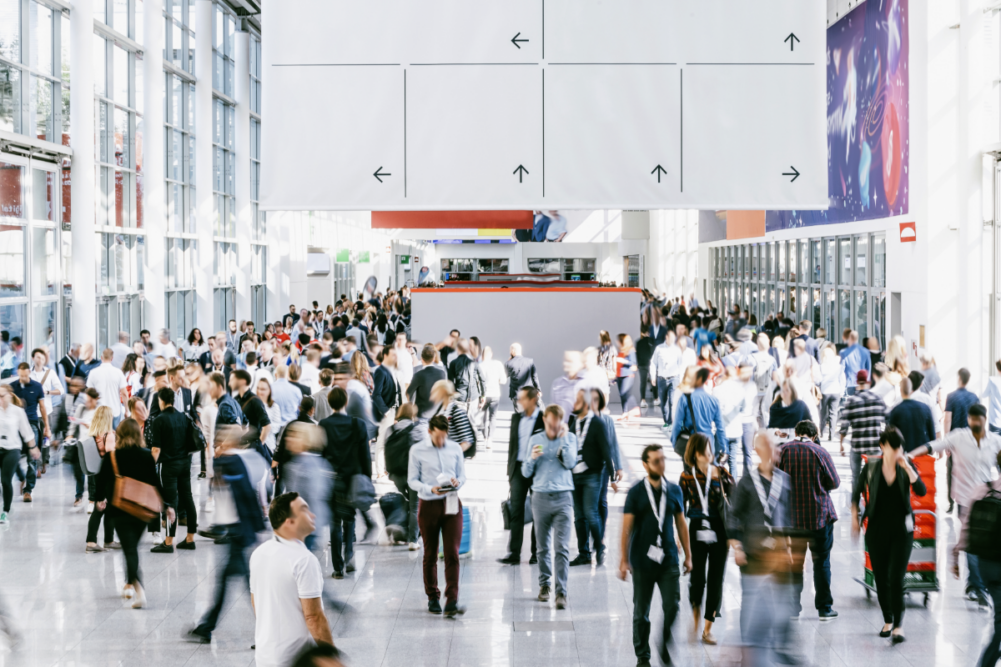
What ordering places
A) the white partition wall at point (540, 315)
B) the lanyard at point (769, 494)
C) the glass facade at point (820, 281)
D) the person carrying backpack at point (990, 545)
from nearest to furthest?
1. the person carrying backpack at point (990, 545)
2. the lanyard at point (769, 494)
3. the glass facade at point (820, 281)
4. the white partition wall at point (540, 315)

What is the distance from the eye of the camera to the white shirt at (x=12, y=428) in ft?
35.2

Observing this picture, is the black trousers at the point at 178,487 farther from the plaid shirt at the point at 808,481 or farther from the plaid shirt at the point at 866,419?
the plaid shirt at the point at 866,419

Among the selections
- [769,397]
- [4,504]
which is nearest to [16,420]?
[4,504]

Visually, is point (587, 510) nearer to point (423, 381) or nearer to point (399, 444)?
point (399, 444)

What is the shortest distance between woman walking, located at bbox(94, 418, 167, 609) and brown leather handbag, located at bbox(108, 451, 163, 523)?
1.8 inches

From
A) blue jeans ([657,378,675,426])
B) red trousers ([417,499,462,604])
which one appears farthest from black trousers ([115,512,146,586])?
blue jeans ([657,378,675,426])

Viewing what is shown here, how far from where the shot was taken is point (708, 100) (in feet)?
20.6

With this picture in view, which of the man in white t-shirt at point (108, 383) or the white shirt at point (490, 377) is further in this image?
the white shirt at point (490, 377)

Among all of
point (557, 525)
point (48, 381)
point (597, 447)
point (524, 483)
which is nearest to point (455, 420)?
point (524, 483)

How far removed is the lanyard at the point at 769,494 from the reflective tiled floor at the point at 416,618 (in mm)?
972

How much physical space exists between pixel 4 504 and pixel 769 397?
31.5 feet

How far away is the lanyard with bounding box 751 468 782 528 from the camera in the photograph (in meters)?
6.57

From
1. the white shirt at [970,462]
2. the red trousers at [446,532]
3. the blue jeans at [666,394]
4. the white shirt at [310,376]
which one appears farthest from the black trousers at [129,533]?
the blue jeans at [666,394]

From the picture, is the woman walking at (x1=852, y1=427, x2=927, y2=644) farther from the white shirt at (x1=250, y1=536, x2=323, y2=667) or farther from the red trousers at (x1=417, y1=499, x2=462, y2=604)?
the white shirt at (x1=250, y1=536, x2=323, y2=667)
